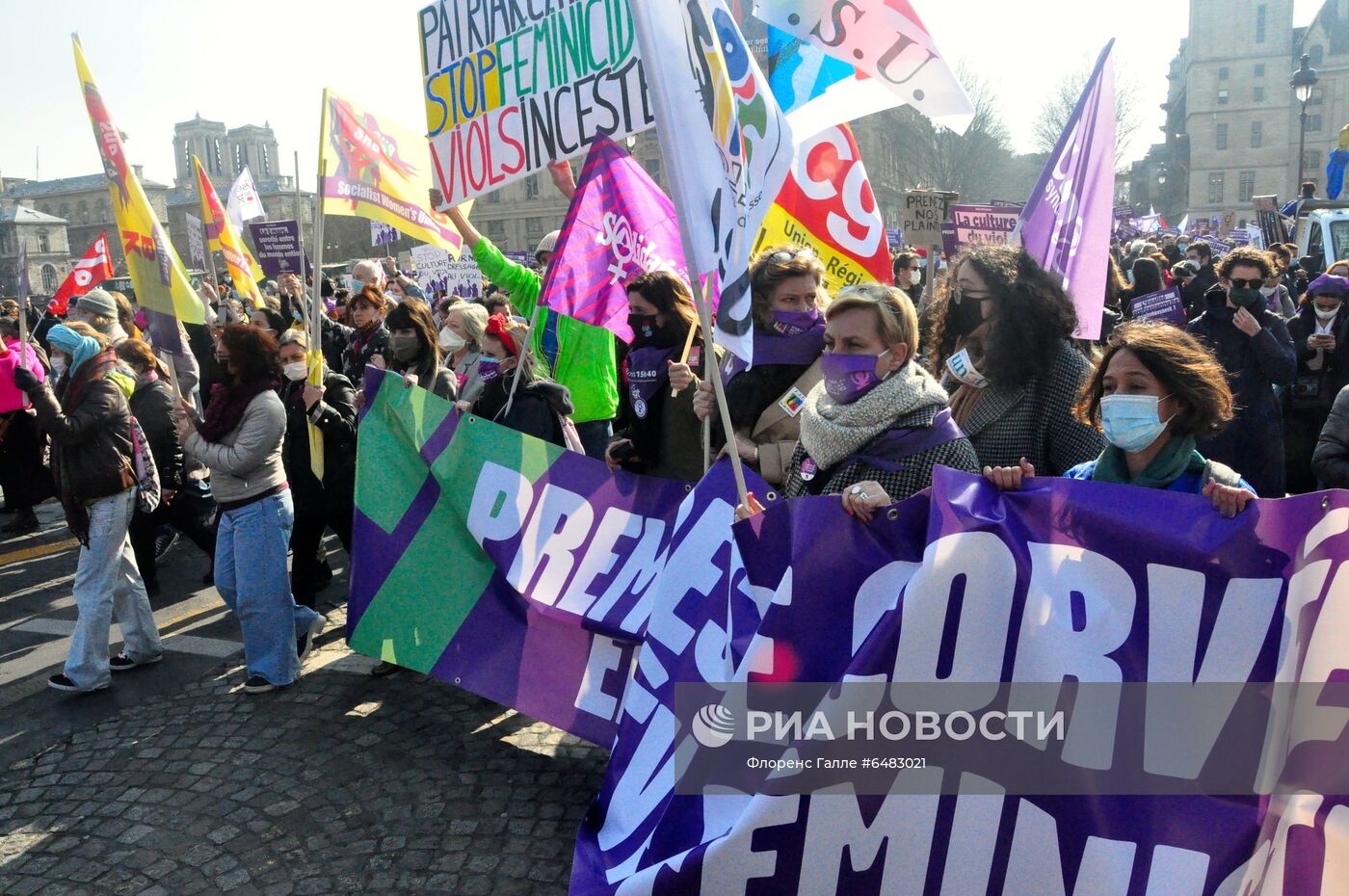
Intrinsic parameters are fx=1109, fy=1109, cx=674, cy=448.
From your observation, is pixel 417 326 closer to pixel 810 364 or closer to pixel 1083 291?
pixel 810 364

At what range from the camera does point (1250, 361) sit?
6070 millimetres

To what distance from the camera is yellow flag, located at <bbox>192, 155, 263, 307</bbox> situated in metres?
11.0

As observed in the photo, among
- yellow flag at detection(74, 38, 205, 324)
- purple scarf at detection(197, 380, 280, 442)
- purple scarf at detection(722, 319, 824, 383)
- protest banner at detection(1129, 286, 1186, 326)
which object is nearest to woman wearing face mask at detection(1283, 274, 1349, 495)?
protest banner at detection(1129, 286, 1186, 326)

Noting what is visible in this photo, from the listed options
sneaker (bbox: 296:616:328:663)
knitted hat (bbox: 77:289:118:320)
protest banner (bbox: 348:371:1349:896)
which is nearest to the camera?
protest banner (bbox: 348:371:1349:896)

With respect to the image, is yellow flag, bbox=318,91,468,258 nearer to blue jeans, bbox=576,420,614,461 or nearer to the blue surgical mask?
blue jeans, bbox=576,420,614,461

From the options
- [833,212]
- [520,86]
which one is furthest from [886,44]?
[520,86]

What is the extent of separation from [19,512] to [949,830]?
9465 mm

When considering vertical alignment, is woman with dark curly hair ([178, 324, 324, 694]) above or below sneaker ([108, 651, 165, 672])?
above

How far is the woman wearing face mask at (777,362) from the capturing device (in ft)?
12.6

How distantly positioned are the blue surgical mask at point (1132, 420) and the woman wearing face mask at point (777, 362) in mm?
1150

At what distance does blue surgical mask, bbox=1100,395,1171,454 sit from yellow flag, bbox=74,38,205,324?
438 centimetres

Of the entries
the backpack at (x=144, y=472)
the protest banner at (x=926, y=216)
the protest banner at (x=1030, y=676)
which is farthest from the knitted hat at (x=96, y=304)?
the protest banner at (x=926, y=216)

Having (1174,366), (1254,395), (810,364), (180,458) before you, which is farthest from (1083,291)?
(180,458)

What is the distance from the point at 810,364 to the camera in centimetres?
390
